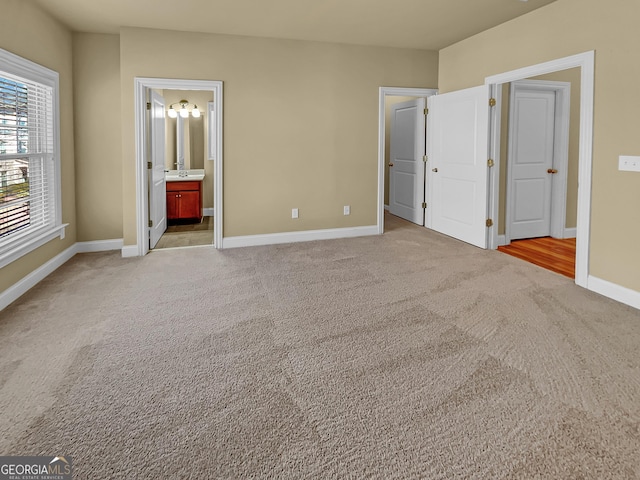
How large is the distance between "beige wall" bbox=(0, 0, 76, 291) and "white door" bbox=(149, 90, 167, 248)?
2.78 ft

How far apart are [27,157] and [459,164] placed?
4.76 m

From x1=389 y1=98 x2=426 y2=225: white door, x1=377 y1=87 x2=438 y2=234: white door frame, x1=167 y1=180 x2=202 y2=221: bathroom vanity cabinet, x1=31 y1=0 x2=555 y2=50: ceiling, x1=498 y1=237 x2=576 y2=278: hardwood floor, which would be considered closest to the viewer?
x1=31 y1=0 x2=555 y2=50: ceiling

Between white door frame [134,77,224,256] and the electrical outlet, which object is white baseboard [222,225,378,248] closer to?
white door frame [134,77,224,256]

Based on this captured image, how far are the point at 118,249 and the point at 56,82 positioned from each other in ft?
6.46

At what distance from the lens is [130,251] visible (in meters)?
5.02

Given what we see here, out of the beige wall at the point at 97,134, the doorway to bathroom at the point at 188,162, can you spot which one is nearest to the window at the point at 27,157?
the beige wall at the point at 97,134

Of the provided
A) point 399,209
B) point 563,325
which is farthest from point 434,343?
point 399,209

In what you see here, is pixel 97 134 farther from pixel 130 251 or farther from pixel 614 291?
pixel 614 291

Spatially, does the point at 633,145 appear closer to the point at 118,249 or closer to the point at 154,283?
the point at 154,283

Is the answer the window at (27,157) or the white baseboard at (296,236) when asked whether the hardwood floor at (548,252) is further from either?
the window at (27,157)

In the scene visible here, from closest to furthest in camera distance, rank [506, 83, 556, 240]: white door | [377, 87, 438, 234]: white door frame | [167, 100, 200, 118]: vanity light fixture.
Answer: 1. [506, 83, 556, 240]: white door
2. [377, 87, 438, 234]: white door frame
3. [167, 100, 200, 118]: vanity light fixture

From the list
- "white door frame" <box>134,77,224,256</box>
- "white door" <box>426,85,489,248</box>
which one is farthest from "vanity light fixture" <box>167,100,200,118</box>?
"white door" <box>426,85,489,248</box>

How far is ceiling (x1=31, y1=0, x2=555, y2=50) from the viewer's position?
13.2 feet

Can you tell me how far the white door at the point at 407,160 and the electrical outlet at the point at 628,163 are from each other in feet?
10.5
